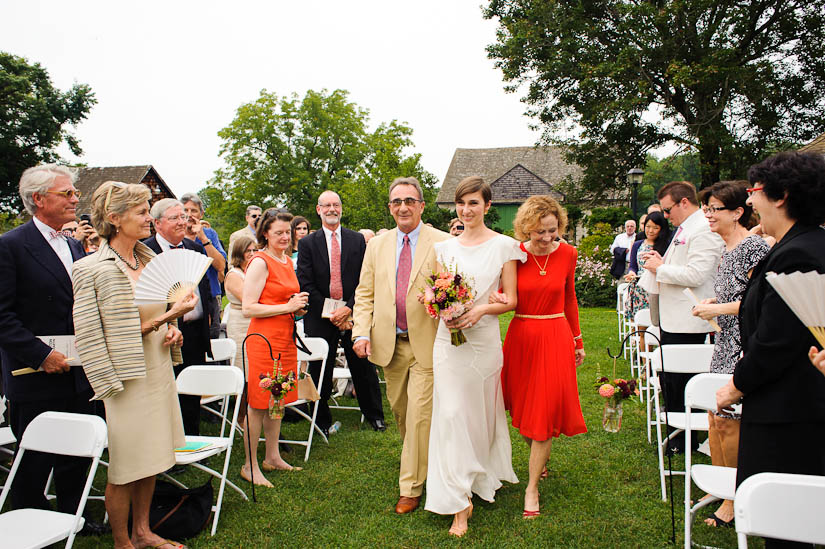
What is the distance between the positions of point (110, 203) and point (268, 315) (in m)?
1.78

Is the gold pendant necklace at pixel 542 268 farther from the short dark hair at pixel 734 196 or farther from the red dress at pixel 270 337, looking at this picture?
the red dress at pixel 270 337

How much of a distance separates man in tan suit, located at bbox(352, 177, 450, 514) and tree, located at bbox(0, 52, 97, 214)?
30.4 metres

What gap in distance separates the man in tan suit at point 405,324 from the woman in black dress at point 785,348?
2.23 metres

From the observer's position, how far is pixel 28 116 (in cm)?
2809

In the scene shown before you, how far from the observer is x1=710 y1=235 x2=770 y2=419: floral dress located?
369 centimetres

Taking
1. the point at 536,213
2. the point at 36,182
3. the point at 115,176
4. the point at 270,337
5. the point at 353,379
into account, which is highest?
the point at 115,176

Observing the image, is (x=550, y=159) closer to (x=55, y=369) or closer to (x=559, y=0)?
(x=559, y=0)

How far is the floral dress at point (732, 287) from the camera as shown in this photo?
369cm

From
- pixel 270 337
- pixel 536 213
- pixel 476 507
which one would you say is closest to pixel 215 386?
pixel 270 337

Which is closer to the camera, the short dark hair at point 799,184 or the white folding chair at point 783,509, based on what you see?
the white folding chair at point 783,509

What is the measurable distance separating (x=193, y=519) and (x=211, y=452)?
459mm

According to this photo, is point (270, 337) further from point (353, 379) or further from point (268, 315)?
point (353, 379)

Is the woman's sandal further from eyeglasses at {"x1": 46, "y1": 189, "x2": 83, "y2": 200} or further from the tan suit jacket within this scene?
eyeglasses at {"x1": 46, "y1": 189, "x2": 83, "y2": 200}

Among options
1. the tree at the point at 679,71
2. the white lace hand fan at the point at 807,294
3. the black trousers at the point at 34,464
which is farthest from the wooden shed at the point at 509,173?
the white lace hand fan at the point at 807,294
